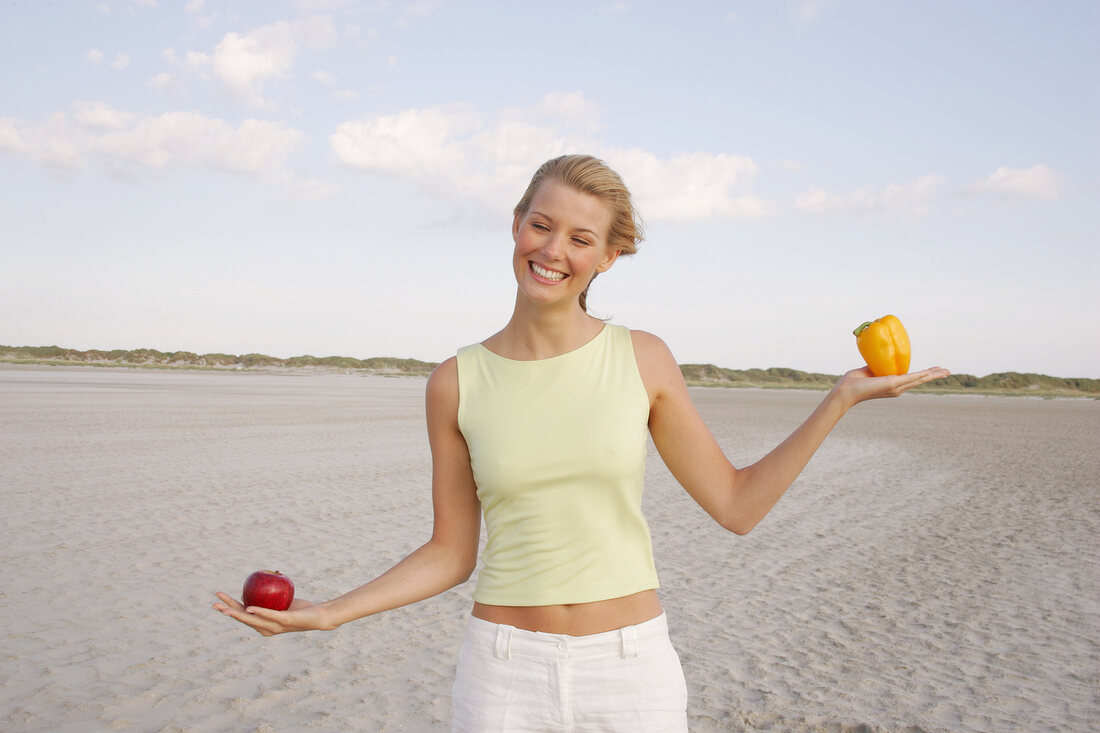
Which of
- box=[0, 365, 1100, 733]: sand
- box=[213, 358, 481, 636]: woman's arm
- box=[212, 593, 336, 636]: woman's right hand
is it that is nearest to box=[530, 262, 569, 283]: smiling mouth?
box=[213, 358, 481, 636]: woman's arm

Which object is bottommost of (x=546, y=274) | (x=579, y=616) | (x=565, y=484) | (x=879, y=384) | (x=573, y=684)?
(x=573, y=684)

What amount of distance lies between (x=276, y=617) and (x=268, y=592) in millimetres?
158

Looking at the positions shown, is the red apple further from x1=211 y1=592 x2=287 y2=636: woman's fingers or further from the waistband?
the waistband

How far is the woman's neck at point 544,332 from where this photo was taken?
6.81ft

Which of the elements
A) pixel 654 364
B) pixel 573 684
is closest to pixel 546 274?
pixel 654 364

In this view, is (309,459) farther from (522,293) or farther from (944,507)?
(522,293)

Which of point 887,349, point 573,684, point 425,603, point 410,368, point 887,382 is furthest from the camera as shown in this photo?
point 410,368

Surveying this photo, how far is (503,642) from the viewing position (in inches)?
75.3

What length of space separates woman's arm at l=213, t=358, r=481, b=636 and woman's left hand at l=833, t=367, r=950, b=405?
911 mm

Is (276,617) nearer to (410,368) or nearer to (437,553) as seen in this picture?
(437,553)

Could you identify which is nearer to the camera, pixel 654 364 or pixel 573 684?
pixel 573 684

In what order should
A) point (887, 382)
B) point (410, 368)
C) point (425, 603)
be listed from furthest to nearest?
point (410, 368)
point (425, 603)
point (887, 382)

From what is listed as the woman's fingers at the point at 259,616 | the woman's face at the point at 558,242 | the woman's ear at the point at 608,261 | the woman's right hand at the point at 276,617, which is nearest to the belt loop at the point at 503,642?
the woman's right hand at the point at 276,617

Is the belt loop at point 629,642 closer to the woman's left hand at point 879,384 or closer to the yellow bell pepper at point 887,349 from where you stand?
the woman's left hand at point 879,384
